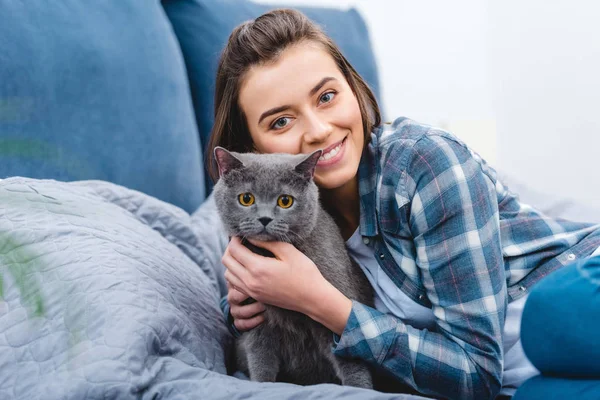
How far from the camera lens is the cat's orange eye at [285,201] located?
1.11 m

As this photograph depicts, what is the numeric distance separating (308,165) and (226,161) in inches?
6.5

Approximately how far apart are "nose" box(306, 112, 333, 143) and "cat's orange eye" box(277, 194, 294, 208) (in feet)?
0.58

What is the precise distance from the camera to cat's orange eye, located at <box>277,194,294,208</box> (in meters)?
1.11

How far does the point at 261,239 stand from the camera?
1.13 m

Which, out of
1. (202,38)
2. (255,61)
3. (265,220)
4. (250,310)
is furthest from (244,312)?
(202,38)

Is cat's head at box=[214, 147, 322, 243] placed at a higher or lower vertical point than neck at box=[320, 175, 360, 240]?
higher

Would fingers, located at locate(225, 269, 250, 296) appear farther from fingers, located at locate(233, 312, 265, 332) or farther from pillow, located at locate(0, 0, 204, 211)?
pillow, located at locate(0, 0, 204, 211)

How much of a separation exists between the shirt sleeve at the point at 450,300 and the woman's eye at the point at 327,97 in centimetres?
26

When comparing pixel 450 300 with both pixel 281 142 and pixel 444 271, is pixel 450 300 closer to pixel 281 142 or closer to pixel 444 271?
pixel 444 271

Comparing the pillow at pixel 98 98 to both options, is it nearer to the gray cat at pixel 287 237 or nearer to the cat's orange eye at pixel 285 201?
the gray cat at pixel 287 237

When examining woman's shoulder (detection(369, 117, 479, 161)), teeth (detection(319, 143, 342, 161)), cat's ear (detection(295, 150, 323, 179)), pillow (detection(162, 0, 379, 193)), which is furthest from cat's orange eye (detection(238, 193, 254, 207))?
pillow (detection(162, 0, 379, 193))

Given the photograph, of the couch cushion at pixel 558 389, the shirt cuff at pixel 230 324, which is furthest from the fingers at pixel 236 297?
the couch cushion at pixel 558 389

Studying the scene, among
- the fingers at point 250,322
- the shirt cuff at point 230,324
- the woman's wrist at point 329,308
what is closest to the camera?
the woman's wrist at point 329,308

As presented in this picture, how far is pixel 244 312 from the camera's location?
120 cm
